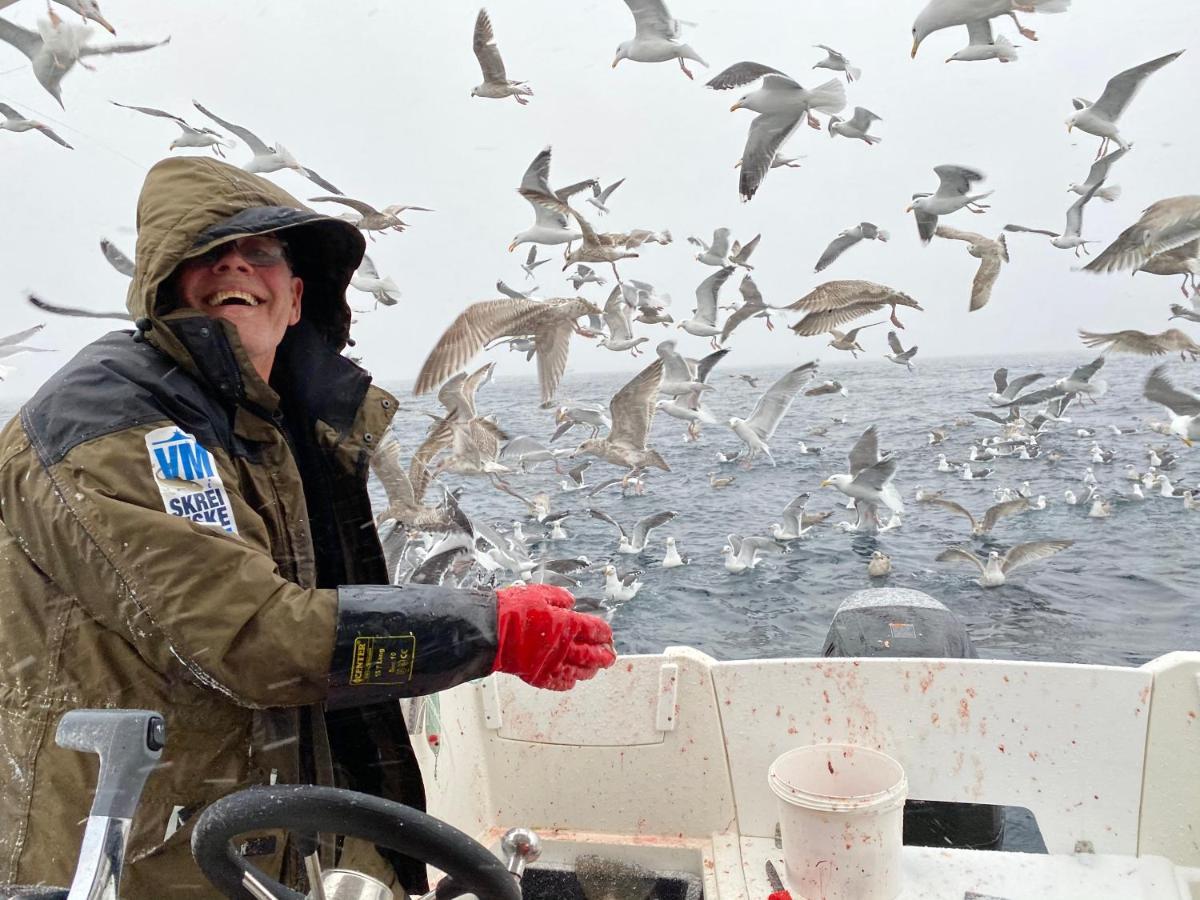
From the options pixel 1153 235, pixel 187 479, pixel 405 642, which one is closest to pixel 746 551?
pixel 1153 235

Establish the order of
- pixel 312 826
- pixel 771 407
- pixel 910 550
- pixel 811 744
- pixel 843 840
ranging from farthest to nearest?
pixel 910 550
pixel 771 407
pixel 811 744
pixel 843 840
pixel 312 826

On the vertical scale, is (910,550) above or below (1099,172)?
below

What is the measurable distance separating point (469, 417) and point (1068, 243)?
5.03 meters

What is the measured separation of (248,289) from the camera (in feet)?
4.88

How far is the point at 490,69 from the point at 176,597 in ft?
20.1

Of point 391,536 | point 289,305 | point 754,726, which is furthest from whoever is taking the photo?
point 391,536

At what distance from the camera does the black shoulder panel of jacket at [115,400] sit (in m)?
1.12

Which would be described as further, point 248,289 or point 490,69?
point 490,69

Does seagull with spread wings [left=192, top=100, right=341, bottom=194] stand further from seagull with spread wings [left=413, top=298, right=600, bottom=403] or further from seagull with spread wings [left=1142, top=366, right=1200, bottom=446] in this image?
seagull with spread wings [left=1142, top=366, right=1200, bottom=446]

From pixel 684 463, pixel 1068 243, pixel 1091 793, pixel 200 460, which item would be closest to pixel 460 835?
pixel 200 460

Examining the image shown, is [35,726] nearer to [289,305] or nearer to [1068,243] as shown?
[289,305]

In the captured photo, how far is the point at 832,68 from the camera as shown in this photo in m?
6.56

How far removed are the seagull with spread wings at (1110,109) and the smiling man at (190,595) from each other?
6.85 m

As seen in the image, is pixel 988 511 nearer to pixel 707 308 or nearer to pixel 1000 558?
pixel 1000 558
